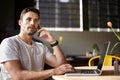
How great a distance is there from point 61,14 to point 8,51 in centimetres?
328

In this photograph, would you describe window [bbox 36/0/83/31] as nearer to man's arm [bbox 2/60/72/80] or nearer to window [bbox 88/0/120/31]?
window [bbox 88/0/120/31]

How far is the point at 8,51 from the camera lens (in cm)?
190

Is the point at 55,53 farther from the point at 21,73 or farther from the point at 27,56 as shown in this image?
the point at 21,73

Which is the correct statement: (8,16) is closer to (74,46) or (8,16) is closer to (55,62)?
(74,46)

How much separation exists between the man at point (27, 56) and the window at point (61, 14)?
2.64m

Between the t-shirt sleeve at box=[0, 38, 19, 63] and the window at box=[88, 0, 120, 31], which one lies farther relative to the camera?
the window at box=[88, 0, 120, 31]

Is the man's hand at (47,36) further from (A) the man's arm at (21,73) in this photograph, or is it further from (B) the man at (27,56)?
(A) the man's arm at (21,73)

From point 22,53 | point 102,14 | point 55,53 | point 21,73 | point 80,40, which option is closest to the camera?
point 21,73

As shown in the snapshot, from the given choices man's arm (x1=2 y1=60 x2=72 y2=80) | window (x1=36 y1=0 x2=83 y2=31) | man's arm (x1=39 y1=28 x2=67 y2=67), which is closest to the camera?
man's arm (x1=2 y1=60 x2=72 y2=80)

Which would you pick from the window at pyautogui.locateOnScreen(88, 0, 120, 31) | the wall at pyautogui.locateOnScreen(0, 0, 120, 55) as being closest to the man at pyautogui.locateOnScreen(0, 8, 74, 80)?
the wall at pyautogui.locateOnScreen(0, 0, 120, 55)

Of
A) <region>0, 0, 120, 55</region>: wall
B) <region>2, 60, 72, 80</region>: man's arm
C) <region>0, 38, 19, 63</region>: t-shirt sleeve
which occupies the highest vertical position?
<region>0, 38, 19, 63</region>: t-shirt sleeve

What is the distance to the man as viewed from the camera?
1838 mm

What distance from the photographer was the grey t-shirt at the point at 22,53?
1.90 metres

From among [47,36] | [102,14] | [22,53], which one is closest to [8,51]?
[22,53]
